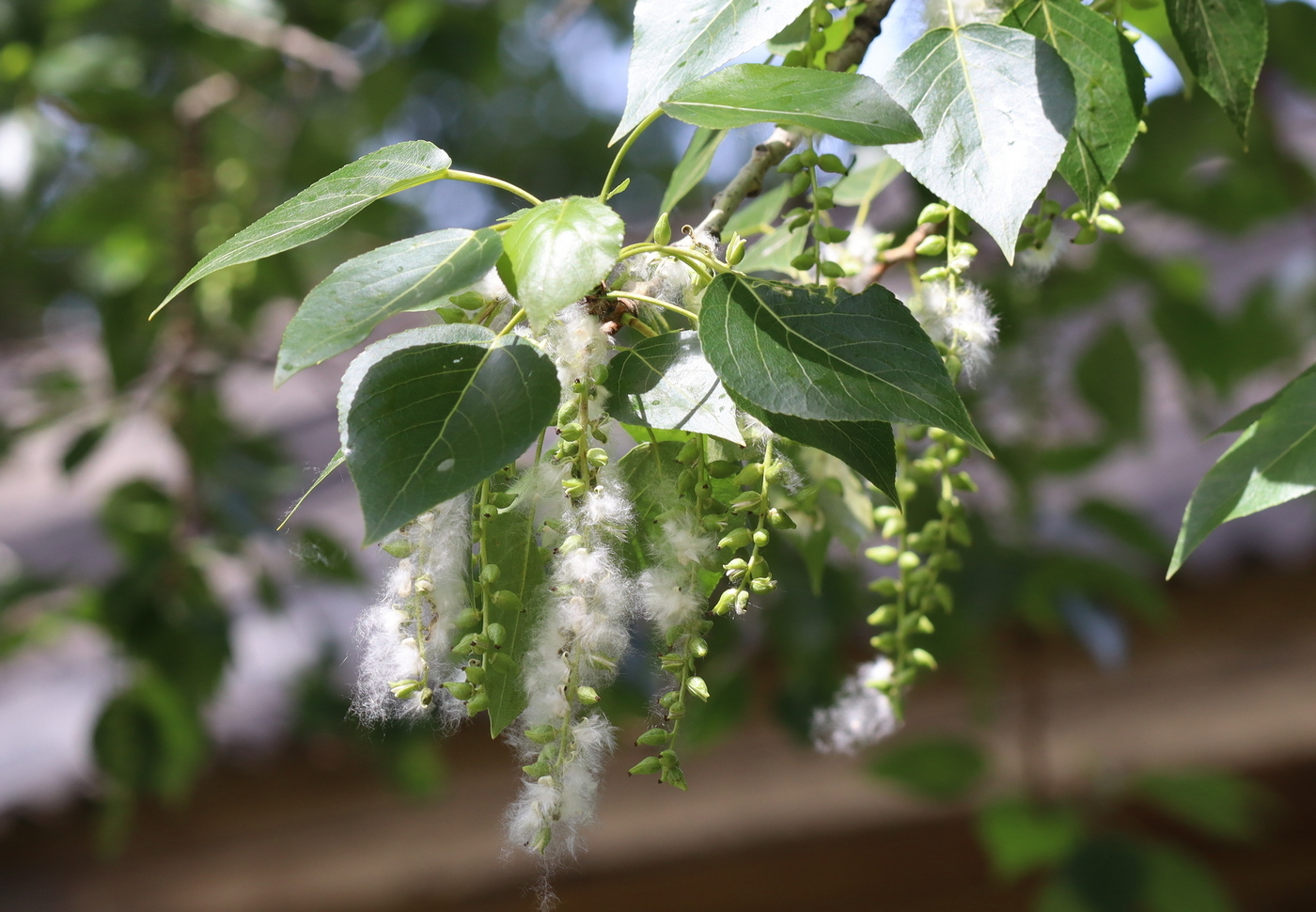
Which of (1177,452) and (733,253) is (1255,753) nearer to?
(1177,452)

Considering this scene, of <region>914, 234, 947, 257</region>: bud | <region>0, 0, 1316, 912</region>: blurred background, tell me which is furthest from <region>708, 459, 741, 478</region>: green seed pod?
<region>0, 0, 1316, 912</region>: blurred background

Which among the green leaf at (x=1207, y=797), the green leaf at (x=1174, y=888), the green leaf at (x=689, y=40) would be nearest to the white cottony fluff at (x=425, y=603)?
the green leaf at (x=689, y=40)

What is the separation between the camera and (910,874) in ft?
9.93

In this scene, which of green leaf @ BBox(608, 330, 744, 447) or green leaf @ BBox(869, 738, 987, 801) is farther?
green leaf @ BBox(869, 738, 987, 801)

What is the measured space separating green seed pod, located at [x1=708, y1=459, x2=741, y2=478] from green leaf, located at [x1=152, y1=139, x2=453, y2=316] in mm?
237

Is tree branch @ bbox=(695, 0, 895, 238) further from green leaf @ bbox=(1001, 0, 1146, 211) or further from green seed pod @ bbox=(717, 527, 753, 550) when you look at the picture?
green seed pod @ bbox=(717, 527, 753, 550)

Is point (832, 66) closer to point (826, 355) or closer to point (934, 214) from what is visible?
point (934, 214)

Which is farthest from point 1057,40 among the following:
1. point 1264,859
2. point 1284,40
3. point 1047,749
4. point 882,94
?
point 1264,859

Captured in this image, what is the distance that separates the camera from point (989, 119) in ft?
2.07

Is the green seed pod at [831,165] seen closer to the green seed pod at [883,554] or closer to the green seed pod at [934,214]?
the green seed pod at [934,214]

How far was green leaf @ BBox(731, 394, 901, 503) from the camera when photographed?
24.2 inches

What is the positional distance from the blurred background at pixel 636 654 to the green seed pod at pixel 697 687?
102 centimetres

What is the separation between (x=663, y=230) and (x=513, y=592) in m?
0.24

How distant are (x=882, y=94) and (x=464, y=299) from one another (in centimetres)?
27
